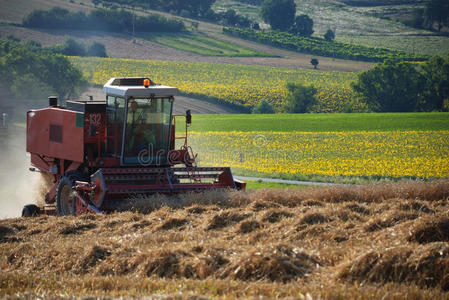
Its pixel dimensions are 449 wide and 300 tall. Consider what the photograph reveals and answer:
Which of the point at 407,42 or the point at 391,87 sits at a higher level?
the point at 407,42

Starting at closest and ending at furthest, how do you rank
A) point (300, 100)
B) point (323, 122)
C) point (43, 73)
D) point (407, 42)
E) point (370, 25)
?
1. point (323, 122)
2. point (43, 73)
3. point (300, 100)
4. point (407, 42)
5. point (370, 25)

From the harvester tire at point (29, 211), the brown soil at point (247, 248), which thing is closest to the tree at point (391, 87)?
the brown soil at point (247, 248)

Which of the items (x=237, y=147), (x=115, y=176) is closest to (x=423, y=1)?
(x=237, y=147)

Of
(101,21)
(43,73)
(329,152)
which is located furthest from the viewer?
(101,21)

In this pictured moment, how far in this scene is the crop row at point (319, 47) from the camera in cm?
9150

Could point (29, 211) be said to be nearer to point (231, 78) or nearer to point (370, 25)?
point (231, 78)

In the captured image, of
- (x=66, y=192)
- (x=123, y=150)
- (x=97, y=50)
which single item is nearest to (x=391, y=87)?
(x=97, y=50)

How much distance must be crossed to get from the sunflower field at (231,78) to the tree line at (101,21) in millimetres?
13501

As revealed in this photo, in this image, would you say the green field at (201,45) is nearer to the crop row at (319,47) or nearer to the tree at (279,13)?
the crop row at (319,47)

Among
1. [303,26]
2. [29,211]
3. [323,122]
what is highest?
[303,26]

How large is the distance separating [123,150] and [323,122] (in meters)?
31.0

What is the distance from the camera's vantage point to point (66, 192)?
16.2 meters

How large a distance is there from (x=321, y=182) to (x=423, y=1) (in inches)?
4584

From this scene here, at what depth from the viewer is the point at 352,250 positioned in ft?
28.5
